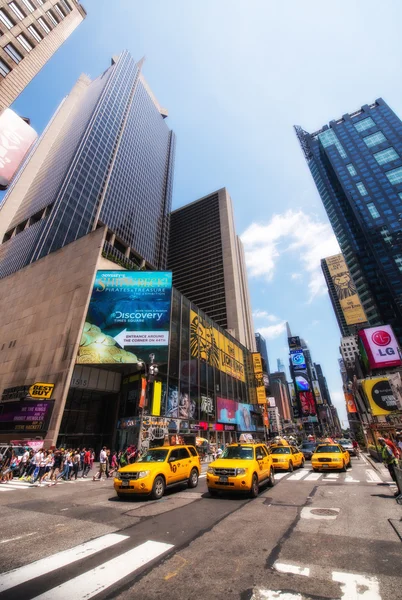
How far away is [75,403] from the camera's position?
25.9 meters

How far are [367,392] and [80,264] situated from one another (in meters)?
58.6

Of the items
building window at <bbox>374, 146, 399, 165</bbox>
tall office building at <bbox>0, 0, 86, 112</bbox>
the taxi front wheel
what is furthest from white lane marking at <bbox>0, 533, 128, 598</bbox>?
building window at <bbox>374, 146, 399, 165</bbox>

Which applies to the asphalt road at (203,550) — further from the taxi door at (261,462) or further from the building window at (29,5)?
the building window at (29,5)

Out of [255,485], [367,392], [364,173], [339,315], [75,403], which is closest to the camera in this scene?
[255,485]

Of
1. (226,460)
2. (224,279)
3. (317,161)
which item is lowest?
(226,460)

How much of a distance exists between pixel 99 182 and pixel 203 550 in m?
109

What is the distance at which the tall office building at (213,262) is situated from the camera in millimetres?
90062

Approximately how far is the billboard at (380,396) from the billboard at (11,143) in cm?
6526

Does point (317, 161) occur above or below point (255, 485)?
above

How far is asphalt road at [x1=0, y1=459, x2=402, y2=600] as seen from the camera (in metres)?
3.71

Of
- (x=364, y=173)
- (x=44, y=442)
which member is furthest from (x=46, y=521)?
(x=364, y=173)

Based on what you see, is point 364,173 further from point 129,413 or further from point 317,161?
point 129,413

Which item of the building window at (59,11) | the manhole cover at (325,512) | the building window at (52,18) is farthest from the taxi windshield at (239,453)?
the building window at (59,11)

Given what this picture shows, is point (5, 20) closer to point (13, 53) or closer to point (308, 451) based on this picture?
point (13, 53)
